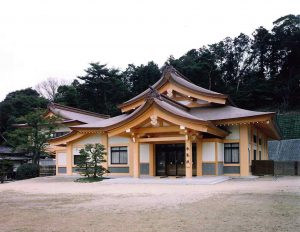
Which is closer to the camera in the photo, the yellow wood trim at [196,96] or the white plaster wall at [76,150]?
the yellow wood trim at [196,96]

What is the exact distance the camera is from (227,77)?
2311 inches

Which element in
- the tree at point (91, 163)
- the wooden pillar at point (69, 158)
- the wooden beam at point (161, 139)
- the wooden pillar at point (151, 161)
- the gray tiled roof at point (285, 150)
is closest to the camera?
the wooden beam at point (161, 139)

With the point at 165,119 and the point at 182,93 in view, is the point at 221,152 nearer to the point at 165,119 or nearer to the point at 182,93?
the point at 165,119

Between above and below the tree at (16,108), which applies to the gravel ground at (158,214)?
below

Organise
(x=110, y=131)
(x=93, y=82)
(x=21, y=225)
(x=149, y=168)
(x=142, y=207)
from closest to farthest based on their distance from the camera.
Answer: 1. (x=21, y=225)
2. (x=142, y=207)
3. (x=110, y=131)
4. (x=149, y=168)
5. (x=93, y=82)

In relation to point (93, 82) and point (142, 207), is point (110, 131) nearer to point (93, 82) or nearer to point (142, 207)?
point (142, 207)

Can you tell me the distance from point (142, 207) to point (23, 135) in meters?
19.1

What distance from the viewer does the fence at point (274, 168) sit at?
72.2 feet

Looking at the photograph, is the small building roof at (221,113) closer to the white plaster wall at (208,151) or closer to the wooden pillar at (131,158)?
the white plaster wall at (208,151)

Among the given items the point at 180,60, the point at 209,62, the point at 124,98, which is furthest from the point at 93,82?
the point at 209,62

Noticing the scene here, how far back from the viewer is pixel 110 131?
20.1m

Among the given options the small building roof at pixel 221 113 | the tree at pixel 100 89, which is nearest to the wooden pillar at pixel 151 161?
the small building roof at pixel 221 113

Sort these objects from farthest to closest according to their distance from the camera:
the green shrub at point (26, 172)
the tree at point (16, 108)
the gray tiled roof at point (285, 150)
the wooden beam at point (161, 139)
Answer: the tree at point (16, 108)
the gray tiled roof at point (285, 150)
the green shrub at point (26, 172)
the wooden beam at point (161, 139)

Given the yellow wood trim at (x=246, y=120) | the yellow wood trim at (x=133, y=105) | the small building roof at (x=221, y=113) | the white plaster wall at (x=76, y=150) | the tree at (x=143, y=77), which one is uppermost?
the tree at (x=143, y=77)
